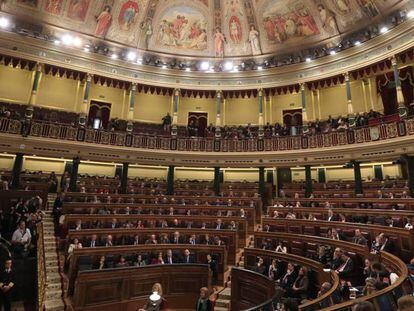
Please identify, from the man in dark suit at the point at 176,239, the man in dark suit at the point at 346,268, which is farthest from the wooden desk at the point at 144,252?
the man in dark suit at the point at 346,268

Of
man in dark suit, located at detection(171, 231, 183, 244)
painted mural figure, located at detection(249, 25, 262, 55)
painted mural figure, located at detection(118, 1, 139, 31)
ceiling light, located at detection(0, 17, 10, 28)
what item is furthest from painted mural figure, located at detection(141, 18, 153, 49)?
man in dark suit, located at detection(171, 231, 183, 244)

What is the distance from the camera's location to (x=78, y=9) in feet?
48.2

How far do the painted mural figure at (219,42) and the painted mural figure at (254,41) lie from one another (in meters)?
1.63

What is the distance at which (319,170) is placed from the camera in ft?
51.7

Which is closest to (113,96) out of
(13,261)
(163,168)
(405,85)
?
(163,168)

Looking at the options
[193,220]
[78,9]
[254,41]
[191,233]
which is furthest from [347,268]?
[78,9]

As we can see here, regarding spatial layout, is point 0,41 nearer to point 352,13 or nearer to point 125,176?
point 125,176

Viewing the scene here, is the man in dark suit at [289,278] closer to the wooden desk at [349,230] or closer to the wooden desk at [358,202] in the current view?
the wooden desk at [349,230]

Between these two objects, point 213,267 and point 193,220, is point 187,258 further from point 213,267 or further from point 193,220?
point 193,220

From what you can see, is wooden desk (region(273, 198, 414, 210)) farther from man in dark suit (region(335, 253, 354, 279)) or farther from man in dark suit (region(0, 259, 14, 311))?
man in dark suit (region(0, 259, 14, 311))

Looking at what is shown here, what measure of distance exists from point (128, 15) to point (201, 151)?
27.4 ft

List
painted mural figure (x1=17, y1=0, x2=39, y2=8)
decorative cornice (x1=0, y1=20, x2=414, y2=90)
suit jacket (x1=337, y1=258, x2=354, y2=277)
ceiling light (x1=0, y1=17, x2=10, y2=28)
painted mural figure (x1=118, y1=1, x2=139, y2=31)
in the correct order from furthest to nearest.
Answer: painted mural figure (x1=118, y1=1, x2=139, y2=31) < painted mural figure (x1=17, y1=0, x2=39, y2=8) < ceiling light (x1=0, y1=17, x2=10, y2=28) < decorative cornice (x1=0, y1=20, x2=414, y2=90) < suit jacket (x1=337, y1=258, x2=354, y2=277)

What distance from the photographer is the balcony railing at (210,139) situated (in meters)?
11.8

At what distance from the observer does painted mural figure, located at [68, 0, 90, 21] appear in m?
14.5
